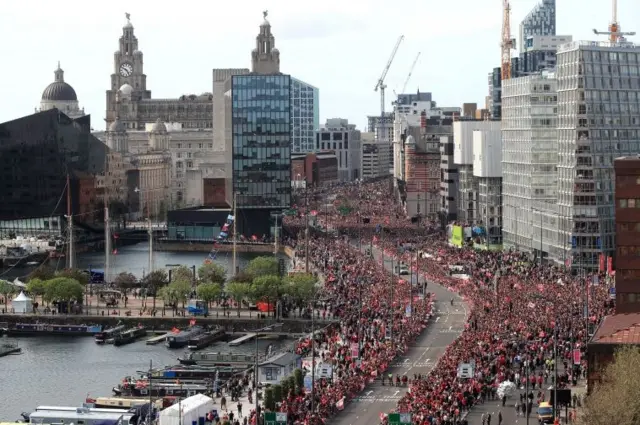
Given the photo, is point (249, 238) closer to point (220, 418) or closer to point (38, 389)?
point (38, 389)

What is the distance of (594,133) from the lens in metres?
95.1

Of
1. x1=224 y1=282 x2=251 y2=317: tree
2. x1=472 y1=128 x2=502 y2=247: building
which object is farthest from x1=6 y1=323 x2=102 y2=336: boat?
x1=472 y1=128 x2=502 y2=247: building

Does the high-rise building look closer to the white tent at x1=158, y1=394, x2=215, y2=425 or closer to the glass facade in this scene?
the white tent at x1=158, y1=394, x2=215, y2=425

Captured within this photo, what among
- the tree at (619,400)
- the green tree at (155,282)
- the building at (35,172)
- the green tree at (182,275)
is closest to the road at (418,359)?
the tree at (619,400)

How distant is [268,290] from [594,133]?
2257 centimetres

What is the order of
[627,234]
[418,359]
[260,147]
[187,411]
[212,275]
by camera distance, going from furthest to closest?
[260,147]
[212,275]
[418,359]
[627,234]
[187,411]

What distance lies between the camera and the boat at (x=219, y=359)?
224ft

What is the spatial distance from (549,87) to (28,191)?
180ft

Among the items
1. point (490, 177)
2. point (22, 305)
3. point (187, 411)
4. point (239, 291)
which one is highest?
point (490, 177)

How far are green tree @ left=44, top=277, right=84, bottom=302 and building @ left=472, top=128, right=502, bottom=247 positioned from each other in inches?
1619

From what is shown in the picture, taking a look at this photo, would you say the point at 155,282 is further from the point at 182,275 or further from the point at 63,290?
the point at 63,290

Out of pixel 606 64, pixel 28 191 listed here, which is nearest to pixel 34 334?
pixel 606 64

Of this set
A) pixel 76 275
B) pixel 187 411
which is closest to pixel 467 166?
pixel 76 275

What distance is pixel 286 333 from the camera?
79.5 meters
